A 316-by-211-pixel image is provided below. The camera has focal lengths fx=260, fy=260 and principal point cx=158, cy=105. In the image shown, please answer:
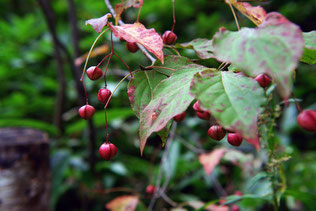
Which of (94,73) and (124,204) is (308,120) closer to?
(94,73)

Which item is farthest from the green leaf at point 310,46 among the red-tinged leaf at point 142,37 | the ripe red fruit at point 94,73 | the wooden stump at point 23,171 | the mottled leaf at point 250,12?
the wooden stump at point 23,171

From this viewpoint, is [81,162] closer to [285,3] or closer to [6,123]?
[6,123]

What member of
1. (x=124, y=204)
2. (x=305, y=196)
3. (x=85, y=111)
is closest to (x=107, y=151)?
(x=85, y=111)

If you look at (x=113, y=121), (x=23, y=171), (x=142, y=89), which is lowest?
(x=113, y=121)

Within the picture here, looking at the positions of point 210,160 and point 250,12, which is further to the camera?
point 210,160

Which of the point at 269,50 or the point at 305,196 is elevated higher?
the point at 269,50

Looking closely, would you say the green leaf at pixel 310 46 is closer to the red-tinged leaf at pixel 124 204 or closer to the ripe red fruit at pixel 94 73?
the ripe red fruit at pixel 94 73

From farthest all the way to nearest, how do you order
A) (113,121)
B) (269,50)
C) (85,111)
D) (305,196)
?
(113,121)
(305,196)
(85,111)
(269,50)

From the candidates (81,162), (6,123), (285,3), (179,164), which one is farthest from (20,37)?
(285,3)
